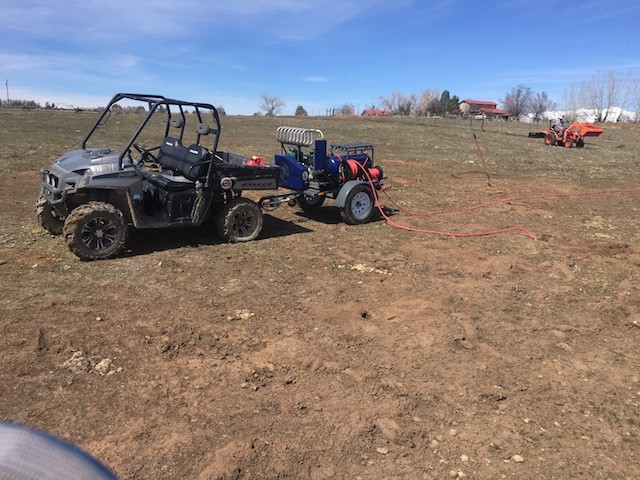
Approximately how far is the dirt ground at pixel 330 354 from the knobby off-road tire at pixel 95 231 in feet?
0.85

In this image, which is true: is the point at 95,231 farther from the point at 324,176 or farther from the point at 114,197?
the point at 324,176

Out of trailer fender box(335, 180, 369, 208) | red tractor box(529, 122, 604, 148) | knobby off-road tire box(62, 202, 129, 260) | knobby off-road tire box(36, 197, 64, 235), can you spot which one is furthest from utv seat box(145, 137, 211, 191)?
red tractor box(529, 122, 604, 148)

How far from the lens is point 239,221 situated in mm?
7449

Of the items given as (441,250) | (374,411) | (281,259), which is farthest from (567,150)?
(374,411)

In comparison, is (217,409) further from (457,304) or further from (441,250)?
(441,250)

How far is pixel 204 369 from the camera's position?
3965 mm

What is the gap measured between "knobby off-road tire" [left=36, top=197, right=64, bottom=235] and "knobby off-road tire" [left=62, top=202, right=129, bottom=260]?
4.35 ft

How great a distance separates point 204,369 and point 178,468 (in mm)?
1119

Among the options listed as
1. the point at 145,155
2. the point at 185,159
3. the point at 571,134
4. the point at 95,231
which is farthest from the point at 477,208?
the point at 571,134

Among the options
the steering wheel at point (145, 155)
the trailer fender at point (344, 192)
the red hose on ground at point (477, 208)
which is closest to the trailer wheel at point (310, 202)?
the trailer fender at point (344, 192)

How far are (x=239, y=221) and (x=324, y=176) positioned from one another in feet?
7.33

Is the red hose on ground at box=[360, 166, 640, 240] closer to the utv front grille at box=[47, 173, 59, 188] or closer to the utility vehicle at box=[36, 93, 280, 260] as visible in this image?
the utility vehicle at box=[36, 93, 280, 260]

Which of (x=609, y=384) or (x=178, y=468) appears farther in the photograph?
(x=609, y=384)

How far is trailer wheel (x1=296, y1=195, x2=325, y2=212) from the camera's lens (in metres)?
9.42
